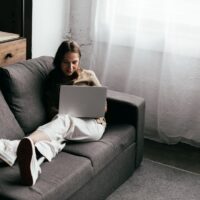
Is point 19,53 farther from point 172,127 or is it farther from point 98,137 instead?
point 172,127

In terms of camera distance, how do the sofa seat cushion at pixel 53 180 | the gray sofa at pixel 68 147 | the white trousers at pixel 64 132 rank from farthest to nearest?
1. the white trousers at pixel 64 132
2. the gray sofa at pixel 68 147
3. the sofa seat cushion at pixel 53 180

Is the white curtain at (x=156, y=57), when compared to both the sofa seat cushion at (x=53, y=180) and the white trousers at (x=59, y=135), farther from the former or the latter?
the sofa seat cushion at (x=53, y=180)

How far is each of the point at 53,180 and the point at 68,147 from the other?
0.39 metres

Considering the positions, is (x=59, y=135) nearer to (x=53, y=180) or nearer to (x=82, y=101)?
(x=82, y=101)

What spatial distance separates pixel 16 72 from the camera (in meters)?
2.43

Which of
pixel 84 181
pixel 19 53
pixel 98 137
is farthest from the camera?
pixel 19 53

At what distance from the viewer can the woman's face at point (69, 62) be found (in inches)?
97.0

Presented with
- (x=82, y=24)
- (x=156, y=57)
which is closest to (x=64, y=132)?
(x=156, y=57)

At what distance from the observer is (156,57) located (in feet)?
10.6

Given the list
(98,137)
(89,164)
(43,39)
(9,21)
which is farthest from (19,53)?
(89,164)

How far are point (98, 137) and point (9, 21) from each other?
1.06 meters

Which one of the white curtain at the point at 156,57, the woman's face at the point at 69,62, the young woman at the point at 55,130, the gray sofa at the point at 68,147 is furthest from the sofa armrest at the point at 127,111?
the white curtain at the point at 156,57

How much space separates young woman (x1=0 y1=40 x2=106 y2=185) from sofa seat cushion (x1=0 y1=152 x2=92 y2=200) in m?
0.04

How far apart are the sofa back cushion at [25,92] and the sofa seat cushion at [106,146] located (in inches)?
11.1
